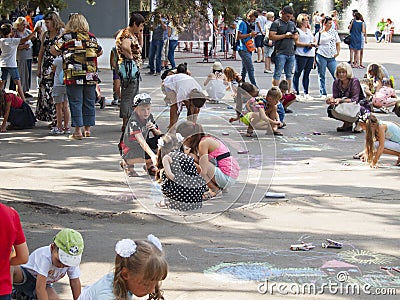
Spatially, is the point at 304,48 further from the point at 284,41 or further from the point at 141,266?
the point at 141,266

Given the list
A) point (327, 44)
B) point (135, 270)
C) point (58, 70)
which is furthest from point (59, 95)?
point (135, 270)

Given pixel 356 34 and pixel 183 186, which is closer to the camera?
pixel 183 186


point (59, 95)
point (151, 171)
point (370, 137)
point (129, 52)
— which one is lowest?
point (151, 171)

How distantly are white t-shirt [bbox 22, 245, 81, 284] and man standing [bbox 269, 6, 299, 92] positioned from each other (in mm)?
10760

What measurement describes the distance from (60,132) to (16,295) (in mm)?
7064

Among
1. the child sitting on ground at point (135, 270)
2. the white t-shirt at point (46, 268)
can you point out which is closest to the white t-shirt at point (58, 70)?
the white t-shirt at point (46, 268)

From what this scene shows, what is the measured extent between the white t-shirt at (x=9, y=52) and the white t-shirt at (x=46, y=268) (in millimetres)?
9920

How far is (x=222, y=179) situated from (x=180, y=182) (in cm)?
72

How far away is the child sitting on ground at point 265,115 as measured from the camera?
11008mm

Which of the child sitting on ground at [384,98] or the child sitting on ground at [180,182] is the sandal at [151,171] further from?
the child sitting on ground at [384,98]

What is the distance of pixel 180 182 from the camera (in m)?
7.32

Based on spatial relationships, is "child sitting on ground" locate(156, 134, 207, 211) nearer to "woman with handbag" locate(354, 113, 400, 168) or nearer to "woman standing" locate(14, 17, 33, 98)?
"woman with handbag" locate(354, 113, 400, 168)

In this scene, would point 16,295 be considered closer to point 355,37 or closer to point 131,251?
point 131,251

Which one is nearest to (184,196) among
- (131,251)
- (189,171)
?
(189,171)
